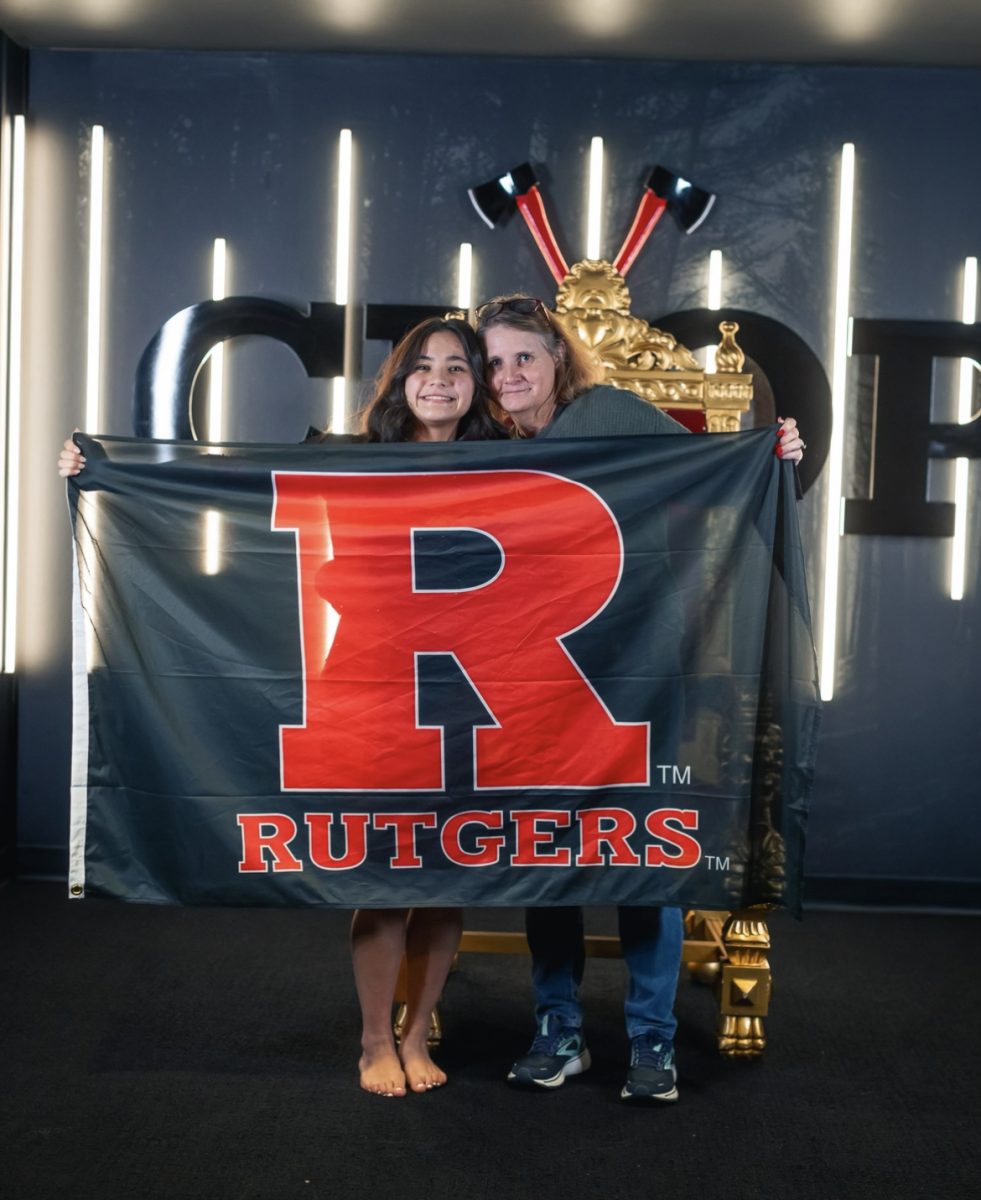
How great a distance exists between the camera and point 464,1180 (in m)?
1.97

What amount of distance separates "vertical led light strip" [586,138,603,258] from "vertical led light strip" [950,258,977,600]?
1.06m

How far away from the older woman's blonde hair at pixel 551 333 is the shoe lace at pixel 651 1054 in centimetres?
120

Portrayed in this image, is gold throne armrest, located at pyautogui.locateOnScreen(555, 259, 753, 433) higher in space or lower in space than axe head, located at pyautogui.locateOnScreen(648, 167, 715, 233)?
lower

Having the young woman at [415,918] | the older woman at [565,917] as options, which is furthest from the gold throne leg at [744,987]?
the young woman at [415,918]

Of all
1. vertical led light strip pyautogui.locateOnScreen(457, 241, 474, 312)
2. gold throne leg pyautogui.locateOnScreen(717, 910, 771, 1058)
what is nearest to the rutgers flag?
gold throne leg pyautogui.locateOnScreen(717, 910, 771, 1058)

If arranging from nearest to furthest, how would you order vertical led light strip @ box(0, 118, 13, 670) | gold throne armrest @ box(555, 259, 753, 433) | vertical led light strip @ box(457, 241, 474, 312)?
1. gold throne armrest @ box(555, 259, 753, 433)
2. vertical led light strip @ box(0, 118, 13, 670)
3. vertical led light strip @ box(457, 241, 474, 312)

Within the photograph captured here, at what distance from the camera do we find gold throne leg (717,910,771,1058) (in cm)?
250

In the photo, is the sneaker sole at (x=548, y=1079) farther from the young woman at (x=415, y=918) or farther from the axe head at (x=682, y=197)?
the axe head at (x=682, y=197)

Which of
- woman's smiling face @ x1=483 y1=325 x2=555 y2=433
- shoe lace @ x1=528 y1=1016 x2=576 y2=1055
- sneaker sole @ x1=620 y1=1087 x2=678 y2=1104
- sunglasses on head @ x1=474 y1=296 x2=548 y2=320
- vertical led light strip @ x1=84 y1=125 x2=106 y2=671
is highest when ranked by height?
vertical led light strip @ x1=84 y1=125 x2=106 y2=671

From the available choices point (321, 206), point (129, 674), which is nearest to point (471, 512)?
point (129, 674)

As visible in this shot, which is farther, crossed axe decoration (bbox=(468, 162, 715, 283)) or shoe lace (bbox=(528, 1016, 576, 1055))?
crossed axe decoration (bbox=(468, 162, 715, 283))

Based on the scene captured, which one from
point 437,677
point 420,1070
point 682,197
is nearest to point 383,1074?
point 420,1070

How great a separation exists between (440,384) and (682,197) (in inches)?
65.9

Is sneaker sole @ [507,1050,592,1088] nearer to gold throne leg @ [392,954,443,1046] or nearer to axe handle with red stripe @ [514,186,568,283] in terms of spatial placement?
gold throne leg @ [392,954,443,1046]
